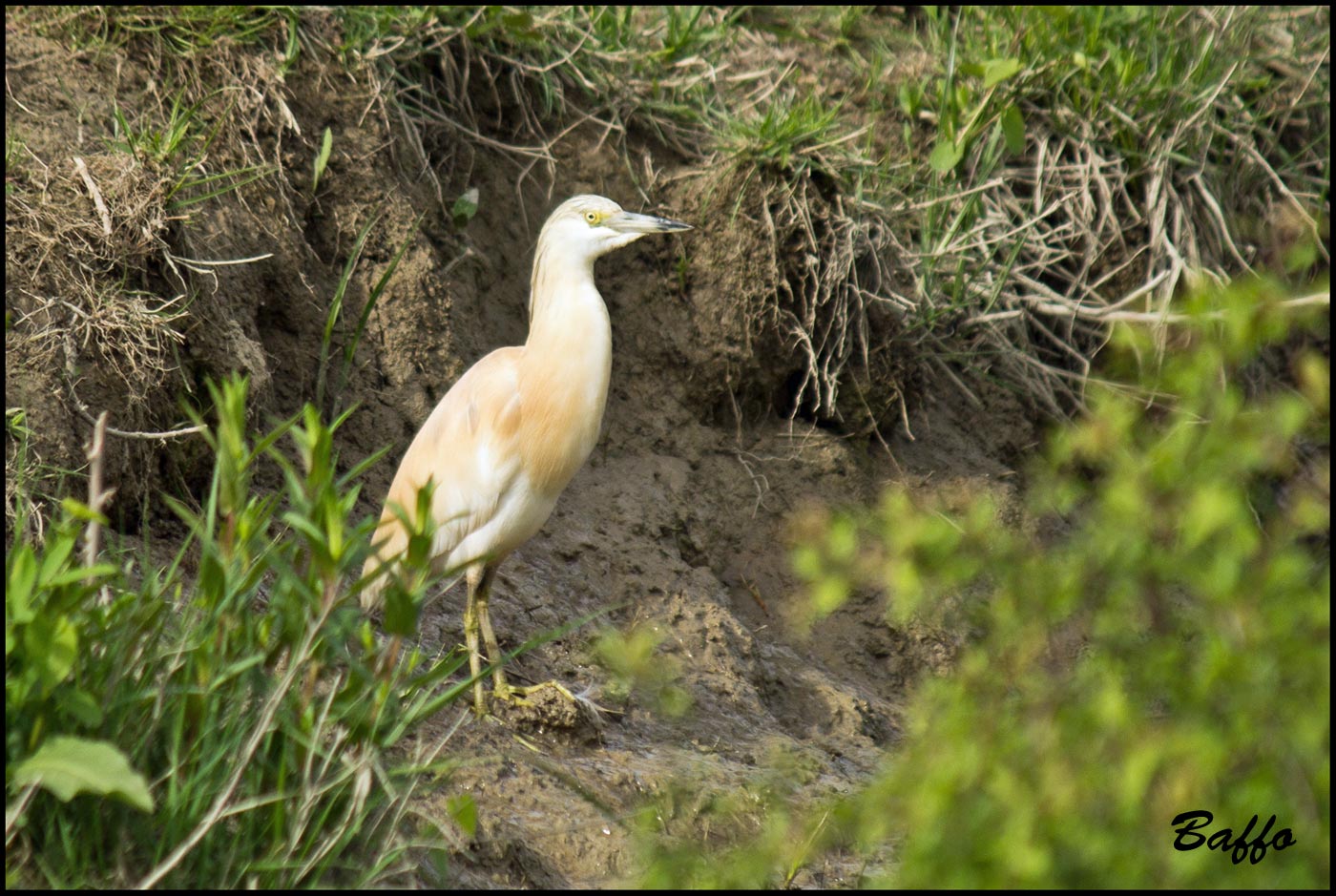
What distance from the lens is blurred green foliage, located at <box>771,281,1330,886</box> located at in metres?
1.30

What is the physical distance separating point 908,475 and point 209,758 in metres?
3.48

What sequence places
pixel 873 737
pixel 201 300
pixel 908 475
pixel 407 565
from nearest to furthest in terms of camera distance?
pixel 407 565 < pixel 201 300 < pixel 873 737 < pixel 908 475

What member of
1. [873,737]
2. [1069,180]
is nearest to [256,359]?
[873,737]

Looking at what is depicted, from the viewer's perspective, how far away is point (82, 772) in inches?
77.2

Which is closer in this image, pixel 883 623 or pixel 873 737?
pixel 873 737

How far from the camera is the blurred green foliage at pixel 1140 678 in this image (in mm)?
1300

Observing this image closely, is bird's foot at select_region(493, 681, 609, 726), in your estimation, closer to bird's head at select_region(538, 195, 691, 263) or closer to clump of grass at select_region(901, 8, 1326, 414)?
bird's head at select_region(538, 195, 691, 263)

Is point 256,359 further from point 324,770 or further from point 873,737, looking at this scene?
point 873,737

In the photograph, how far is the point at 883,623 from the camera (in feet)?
15.6

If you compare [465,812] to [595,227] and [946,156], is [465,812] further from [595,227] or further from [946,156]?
[946,156]

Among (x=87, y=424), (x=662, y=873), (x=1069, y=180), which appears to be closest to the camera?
(x=662, y=873)

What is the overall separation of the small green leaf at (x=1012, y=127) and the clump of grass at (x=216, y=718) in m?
3.79

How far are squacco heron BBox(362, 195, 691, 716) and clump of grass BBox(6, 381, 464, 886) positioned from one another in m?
1.38

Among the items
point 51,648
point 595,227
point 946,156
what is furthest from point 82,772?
point 946,156
